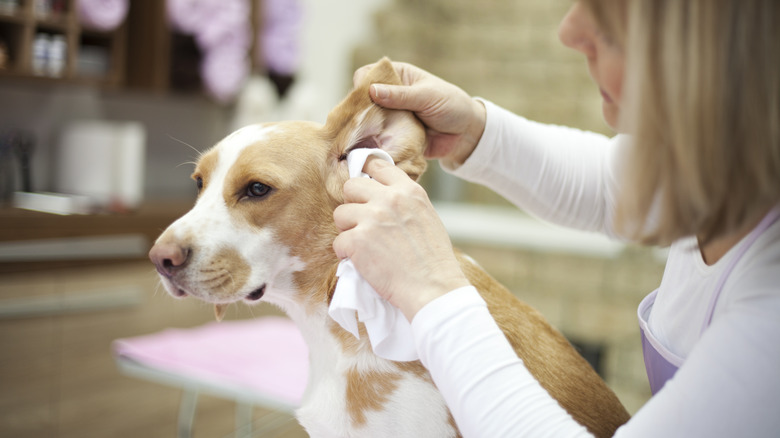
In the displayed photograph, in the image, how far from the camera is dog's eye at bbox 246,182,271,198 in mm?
864

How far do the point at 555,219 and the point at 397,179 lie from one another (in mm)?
482

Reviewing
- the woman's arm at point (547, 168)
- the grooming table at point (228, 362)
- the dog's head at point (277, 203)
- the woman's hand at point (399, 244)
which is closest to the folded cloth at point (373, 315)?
the woman's hand at point (399, 244)

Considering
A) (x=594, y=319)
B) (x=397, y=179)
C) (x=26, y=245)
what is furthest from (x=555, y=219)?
(x=594, y=319)

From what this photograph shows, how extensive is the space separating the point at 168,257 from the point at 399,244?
0.31 meters

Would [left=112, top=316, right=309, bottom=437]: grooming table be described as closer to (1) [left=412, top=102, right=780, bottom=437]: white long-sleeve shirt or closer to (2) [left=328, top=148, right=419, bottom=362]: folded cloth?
(2) [left=328, top=148, right=419, bottom=362]: folded cloth

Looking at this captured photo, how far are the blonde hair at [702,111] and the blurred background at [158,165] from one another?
0.96 metres

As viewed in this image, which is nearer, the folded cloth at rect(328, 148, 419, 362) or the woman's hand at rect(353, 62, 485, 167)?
the folded cloth at rect(328, 148, 419, 362)

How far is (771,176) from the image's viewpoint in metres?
0.53

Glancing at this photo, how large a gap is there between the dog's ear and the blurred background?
1.77 feet

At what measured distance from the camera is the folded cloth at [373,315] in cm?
69

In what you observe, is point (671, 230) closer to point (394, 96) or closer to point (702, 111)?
point (702, 111)

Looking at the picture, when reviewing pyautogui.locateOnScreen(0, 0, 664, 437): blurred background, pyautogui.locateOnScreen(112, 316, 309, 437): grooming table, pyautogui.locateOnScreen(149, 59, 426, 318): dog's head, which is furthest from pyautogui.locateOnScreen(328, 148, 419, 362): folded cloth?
pyautogui.locateOnScreen(112, 316, 309, 437): grooming table

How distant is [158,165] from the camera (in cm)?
319

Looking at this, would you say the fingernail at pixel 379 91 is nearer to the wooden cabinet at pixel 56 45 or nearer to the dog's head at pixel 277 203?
the dog's head at pixel 277 203
